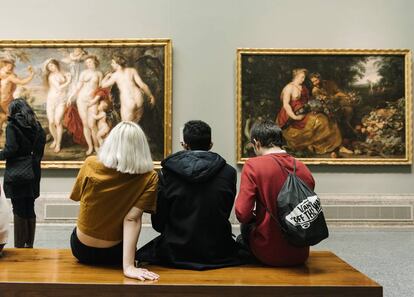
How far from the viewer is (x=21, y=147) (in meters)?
6.35

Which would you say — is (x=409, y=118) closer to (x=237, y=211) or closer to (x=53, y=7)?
(x=237, y=211)

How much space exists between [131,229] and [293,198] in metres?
1.33

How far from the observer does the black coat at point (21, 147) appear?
6227mm

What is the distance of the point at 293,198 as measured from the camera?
3637 millimetres

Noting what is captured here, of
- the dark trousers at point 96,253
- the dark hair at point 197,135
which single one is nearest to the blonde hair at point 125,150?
the dark hair at point 197,135

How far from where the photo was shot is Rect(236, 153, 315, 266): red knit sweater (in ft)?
12.5

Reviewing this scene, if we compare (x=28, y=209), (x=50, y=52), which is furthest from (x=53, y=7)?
(x=28, y=209)

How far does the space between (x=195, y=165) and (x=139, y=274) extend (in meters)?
0.99

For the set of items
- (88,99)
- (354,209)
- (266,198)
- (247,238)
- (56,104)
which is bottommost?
(354,209)

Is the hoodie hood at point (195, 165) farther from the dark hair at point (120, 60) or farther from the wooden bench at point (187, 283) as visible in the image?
the dark hair at point (120, 60)

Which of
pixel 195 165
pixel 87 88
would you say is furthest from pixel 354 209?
pixel 195 165

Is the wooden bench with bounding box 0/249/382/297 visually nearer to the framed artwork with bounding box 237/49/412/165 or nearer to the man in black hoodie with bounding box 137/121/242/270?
the man in black hoodie with bounding box 137/121/242/270

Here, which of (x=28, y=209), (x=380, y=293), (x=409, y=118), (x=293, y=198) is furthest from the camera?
(x=409, y=118)

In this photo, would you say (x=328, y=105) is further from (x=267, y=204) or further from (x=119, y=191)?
(x=119, y=191)
